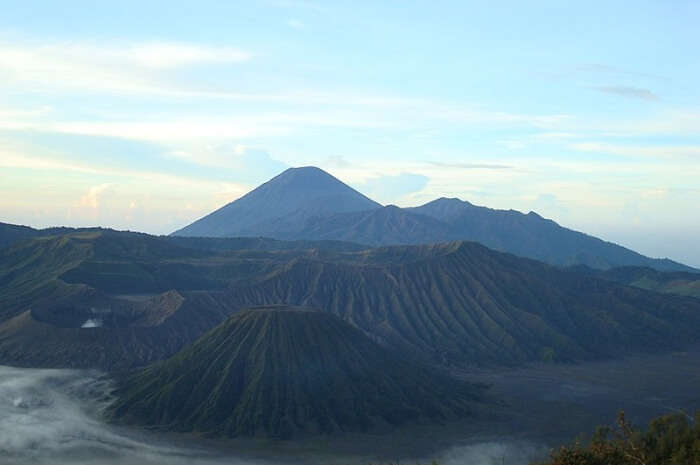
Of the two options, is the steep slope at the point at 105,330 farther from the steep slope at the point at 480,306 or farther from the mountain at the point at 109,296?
the steep slope at the point at 480,306

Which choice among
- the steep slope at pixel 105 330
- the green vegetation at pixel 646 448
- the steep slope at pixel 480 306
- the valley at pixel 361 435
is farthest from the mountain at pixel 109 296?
the green vegetation at pixel 646 448

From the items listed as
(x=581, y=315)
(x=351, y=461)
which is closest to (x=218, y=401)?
(x=351, y=461)

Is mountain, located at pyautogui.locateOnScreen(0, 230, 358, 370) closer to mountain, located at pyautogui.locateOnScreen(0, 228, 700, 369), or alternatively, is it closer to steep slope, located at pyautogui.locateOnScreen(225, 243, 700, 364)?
mountain, located at pyautogui.locateOnScreen(0, 228, 700, 369)

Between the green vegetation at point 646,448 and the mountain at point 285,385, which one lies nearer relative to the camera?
the green vegetation at point 646,448

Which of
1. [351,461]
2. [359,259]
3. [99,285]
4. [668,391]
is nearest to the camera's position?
[351,461]

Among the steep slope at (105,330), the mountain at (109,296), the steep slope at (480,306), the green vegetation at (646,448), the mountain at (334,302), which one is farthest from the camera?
the steep slope at (480,306)

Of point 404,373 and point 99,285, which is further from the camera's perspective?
point 99,285

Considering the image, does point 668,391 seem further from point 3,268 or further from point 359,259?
point 3,268
